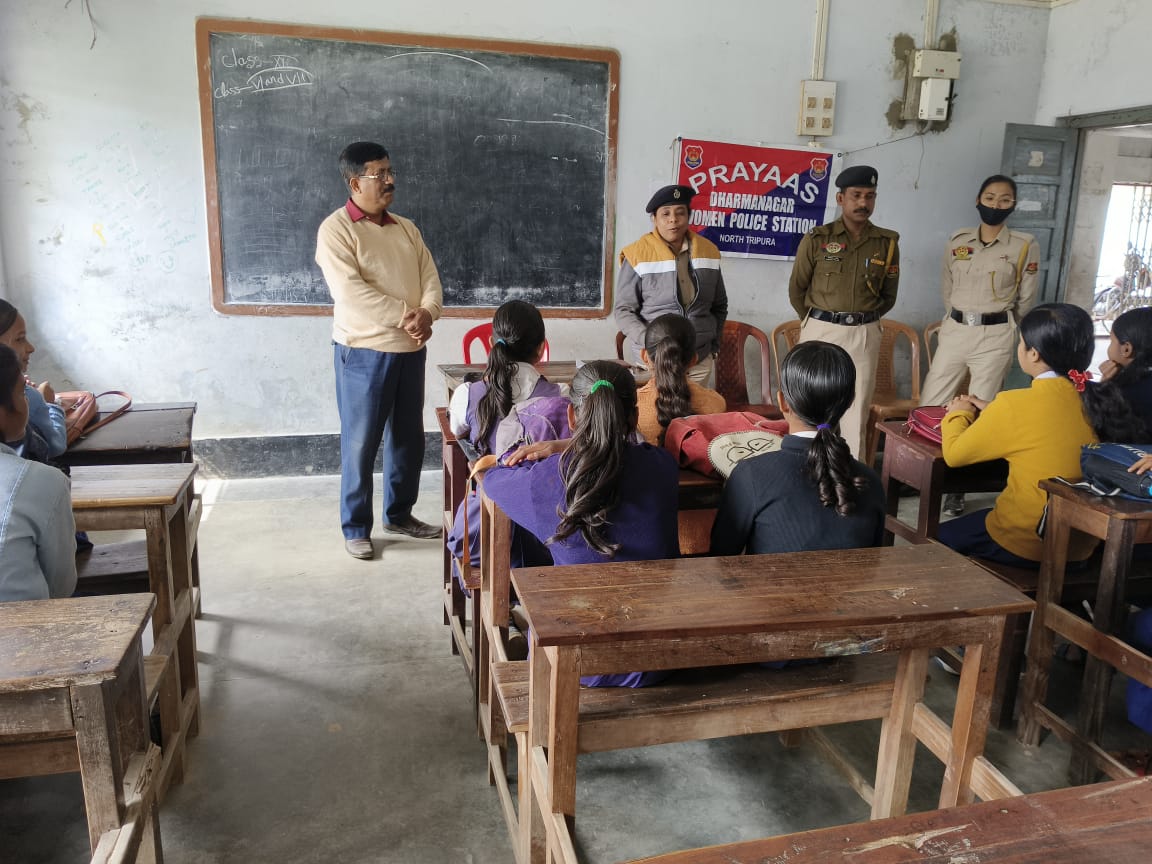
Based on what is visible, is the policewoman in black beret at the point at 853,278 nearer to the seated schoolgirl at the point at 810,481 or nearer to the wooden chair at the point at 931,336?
the wooden chair at the point at 931,336

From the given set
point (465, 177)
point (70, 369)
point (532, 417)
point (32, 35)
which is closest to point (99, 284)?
point (70, 369)

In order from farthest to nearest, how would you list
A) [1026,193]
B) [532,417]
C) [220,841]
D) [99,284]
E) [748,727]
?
[1026,193] → [99,284] → [532,417] → [220,841] → [748,727]

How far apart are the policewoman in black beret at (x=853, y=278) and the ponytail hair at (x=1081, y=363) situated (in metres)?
1.93

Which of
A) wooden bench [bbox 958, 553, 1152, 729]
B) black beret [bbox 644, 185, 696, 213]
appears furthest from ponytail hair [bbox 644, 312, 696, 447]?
black beret [bbox 644, 185, 696, 213]

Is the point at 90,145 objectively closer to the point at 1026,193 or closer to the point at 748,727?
the point at 748,727

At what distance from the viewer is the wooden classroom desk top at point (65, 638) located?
3.98 ft

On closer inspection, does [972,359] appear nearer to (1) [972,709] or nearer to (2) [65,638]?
(1) [972,709]

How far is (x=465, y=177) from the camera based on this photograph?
4.66 metres

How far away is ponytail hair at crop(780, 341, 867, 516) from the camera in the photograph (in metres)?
1.77

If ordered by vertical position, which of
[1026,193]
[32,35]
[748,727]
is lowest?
[748,727]

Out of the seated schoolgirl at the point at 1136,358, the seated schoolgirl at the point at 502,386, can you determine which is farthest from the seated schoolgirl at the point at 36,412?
the seated schoolgirl at the point at 1136,358

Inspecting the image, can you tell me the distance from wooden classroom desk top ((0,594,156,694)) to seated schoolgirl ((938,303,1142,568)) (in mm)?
2066

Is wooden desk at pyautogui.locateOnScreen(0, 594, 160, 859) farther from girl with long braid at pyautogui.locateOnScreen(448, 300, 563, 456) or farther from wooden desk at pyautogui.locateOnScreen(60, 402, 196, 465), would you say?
wooden desk at pyautogui.locateOnScreen(60, 402, 196, 465)

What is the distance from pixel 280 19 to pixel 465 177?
116 cm
